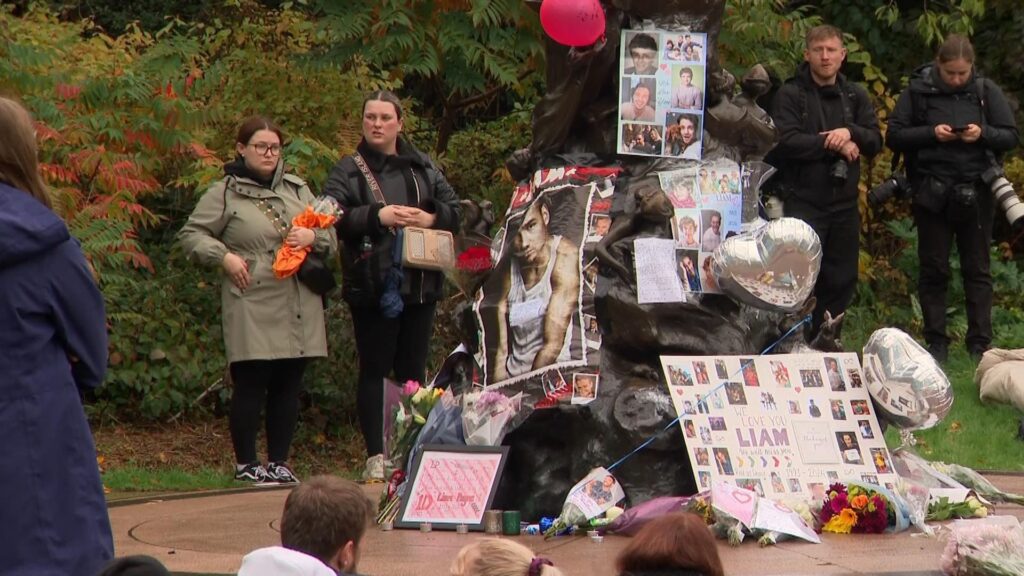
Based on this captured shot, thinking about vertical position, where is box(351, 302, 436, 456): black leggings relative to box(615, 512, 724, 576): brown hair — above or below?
above

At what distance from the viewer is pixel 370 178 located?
9.61 m

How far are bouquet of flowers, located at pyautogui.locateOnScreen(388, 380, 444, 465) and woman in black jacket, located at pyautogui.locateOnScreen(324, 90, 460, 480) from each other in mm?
1255

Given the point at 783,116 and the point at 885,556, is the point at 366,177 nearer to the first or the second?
the point at 783,116

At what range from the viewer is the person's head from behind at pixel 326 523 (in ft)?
15.2

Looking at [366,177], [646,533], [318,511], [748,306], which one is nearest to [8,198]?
[318,511]

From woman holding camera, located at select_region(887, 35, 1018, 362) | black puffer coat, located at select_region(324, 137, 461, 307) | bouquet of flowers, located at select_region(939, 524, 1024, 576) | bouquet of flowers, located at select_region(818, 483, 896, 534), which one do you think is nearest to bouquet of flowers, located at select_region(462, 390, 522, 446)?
bouquet of flowers, located at select_region(818, 483, 896, 534)

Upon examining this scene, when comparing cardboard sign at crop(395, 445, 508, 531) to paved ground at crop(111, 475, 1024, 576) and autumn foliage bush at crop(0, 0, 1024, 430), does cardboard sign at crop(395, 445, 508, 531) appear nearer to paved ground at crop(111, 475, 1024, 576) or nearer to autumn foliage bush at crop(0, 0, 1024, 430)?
paved ground at crop(111, 475, 1024, 576)

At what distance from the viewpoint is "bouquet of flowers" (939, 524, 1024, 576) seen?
5586 millimetres

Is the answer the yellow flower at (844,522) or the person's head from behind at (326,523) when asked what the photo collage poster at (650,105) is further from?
the person's head from behind at (326,523)

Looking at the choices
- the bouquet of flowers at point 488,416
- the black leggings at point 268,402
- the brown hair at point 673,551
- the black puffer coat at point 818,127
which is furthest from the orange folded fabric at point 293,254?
the brown hair at point 673,551

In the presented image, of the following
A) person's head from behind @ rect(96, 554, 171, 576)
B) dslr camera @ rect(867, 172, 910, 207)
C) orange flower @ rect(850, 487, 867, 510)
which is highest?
dslr camera @ rect(867, 172, 910, 207)

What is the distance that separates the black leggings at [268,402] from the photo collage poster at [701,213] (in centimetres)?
277

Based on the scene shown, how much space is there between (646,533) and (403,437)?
13.3 feet

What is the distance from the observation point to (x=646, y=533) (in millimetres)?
4227
